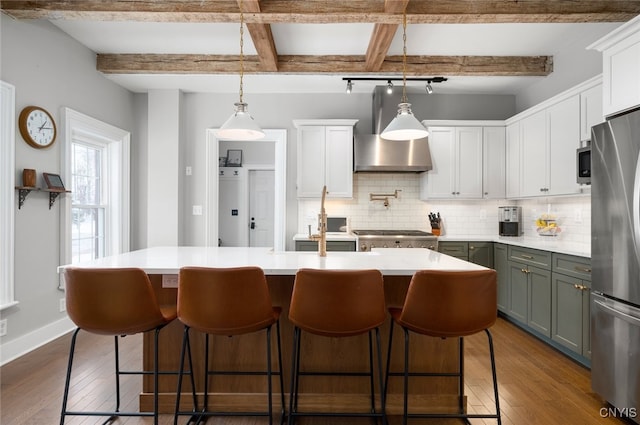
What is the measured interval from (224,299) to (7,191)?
2360mm

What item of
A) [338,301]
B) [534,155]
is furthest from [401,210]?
[338,301]

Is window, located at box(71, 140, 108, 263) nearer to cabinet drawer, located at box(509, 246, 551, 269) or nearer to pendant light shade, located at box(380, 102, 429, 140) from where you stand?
pendant light shade, located at box(380, 102, 429, 140)

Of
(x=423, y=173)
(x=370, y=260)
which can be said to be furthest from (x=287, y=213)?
(x=370, y=260)

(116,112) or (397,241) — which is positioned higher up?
(116,112)

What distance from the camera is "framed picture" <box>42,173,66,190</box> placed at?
128 inches

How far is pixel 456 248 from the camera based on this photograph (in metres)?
4.29

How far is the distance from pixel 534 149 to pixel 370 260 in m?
2.81

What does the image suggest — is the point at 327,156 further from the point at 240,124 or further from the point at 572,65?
the point at 572,65

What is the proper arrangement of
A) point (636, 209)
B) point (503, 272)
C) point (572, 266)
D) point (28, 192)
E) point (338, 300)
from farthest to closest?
point (503, 272) → point (28, 192) → point (572, 266) → point (636, 209) → point (338, 300)

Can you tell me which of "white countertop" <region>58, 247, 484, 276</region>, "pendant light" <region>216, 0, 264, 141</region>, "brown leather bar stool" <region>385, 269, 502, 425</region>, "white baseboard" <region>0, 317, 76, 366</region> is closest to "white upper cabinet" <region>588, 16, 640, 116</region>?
"white countertop" <region>58, 247, 484, 276</region>

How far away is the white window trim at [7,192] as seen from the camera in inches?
112

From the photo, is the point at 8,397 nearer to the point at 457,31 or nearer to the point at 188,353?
the point at 188,353

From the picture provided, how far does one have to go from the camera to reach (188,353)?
212cm

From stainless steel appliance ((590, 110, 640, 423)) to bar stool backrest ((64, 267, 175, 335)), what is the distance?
8.61ft
